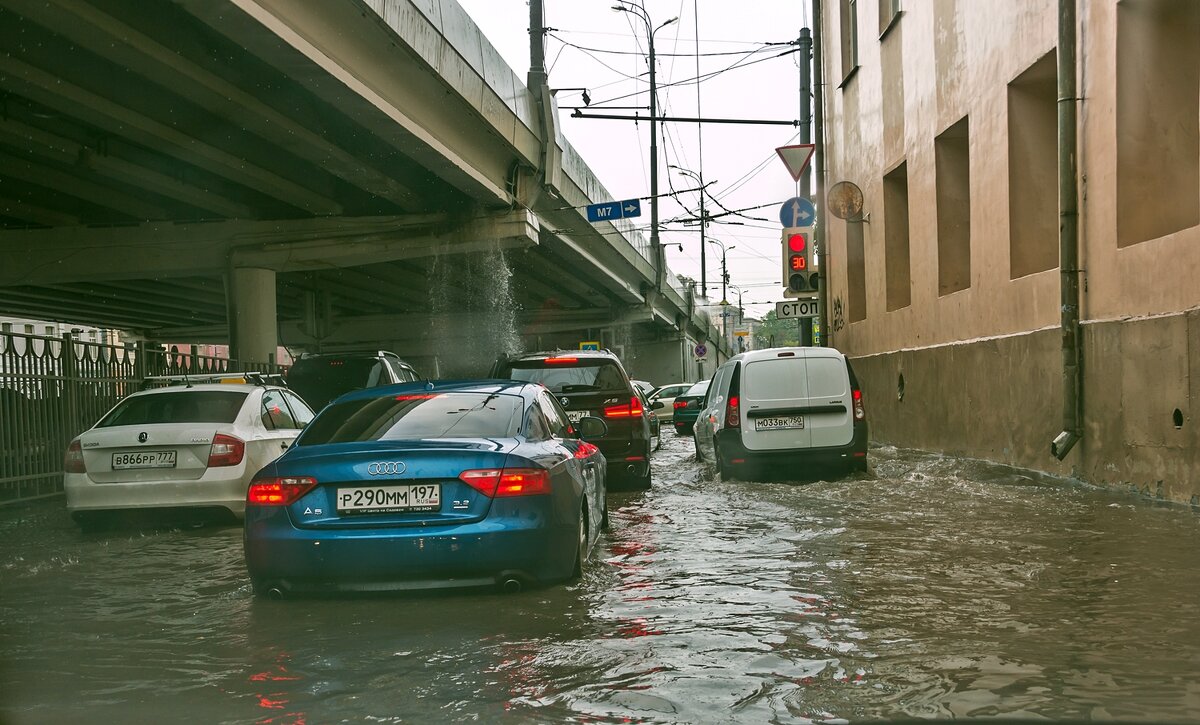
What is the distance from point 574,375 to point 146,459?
4844 mm

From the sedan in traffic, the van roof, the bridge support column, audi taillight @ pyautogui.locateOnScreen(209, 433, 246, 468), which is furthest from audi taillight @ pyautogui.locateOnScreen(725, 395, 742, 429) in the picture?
the bridge support column

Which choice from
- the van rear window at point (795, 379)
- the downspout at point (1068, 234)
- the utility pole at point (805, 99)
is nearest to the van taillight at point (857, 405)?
the van rear window at point (795, 379)

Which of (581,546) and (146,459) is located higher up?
(146,459)

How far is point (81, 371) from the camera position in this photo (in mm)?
14758

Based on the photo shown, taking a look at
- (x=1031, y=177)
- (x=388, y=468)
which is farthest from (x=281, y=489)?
(x=1031, y=177)

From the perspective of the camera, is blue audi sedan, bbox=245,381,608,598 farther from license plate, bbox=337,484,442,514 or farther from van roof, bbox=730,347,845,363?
van roof, bbox=730,347,845,363

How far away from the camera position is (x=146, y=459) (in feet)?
32.6

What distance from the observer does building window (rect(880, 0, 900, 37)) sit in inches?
756

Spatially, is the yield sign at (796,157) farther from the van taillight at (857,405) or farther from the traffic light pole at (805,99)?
the van taillight at (857,405)

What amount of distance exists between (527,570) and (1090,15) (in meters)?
8.59

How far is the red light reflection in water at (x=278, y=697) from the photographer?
4.18 m

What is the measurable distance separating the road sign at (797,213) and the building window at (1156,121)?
8799 mm

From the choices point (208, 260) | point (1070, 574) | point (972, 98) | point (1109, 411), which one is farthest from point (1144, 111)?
point (208, 260)

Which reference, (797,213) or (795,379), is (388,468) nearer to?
(795,379)
